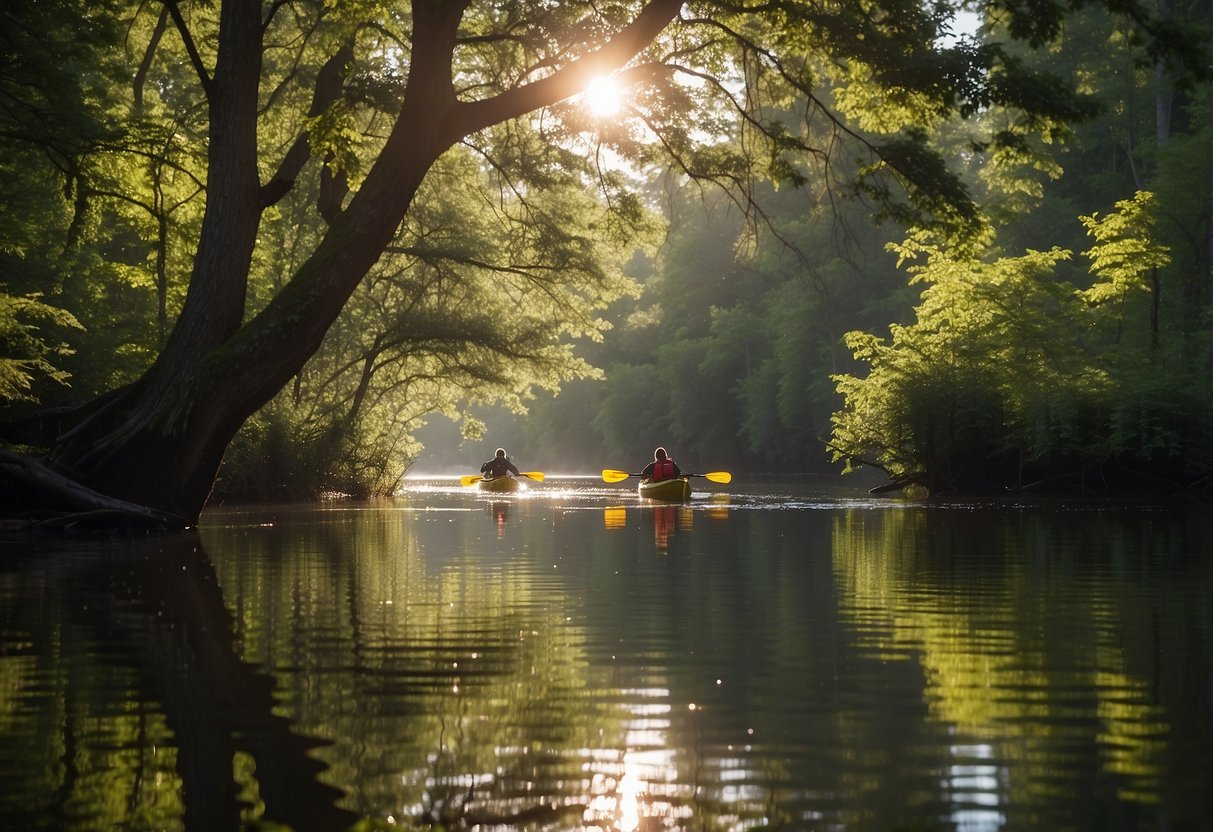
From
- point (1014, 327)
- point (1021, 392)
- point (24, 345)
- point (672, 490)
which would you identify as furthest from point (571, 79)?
→ point (1014, 327)

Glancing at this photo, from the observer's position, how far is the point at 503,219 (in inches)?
1224

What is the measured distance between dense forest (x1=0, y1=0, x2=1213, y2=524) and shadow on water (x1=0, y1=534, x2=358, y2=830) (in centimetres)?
733

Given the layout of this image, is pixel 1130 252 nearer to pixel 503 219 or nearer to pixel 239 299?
pixel 503 219

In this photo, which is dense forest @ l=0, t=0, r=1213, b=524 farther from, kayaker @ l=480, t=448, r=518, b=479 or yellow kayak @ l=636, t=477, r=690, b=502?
yellow kayak @ l=636, t=477, r=690, b=502

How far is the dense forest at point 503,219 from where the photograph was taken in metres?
16.5

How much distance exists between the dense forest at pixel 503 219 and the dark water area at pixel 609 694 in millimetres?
4691

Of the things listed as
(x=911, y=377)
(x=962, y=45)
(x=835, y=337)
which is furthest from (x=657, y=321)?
(x=962, y=45)

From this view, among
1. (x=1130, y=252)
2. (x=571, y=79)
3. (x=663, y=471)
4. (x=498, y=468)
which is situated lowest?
(x=663, y=471)

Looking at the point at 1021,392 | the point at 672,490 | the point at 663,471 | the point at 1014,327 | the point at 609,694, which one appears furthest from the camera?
the point at 1014,327

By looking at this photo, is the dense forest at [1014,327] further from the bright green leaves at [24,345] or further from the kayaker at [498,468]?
the bright green leaves at [24,345]

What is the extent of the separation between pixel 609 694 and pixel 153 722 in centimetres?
189

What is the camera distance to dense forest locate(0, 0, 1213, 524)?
1650 cm

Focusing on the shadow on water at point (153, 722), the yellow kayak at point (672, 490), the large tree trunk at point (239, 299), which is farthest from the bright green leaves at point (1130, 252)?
the shadow on water at point (153, 722)

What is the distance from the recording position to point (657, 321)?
8094 centimetres
